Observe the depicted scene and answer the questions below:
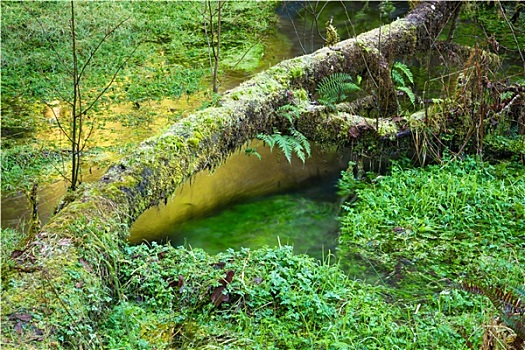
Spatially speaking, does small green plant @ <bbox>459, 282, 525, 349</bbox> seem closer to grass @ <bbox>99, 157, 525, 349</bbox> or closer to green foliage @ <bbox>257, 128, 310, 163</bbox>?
grass @ <bbox>99, 157, 525, 349</bbox>

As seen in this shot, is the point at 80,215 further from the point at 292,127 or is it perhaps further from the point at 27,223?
the point at 292,127

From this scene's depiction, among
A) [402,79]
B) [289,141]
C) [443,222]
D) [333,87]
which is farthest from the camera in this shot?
[402,79]

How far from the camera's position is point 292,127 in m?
7.18

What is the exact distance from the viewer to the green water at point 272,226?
20.1 feet

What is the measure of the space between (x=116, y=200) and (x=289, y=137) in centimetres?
247

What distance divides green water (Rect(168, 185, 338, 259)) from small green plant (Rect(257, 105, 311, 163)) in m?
0.54

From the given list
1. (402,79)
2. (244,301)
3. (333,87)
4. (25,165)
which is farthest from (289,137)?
(25,165)

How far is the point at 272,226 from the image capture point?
6.50 meters

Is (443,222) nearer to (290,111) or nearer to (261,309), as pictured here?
(290,111)

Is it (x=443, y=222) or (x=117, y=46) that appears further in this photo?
(x=117, y=46)

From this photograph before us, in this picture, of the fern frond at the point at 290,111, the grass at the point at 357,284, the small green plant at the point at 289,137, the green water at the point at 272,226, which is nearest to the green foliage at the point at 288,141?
the small green plant at the point at 289,137

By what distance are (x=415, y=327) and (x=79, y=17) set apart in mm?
9582

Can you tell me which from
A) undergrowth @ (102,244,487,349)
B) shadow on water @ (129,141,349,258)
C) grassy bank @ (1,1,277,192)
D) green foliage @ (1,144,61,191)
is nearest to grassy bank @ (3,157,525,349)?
undergrowth @ (102,244,487,349)

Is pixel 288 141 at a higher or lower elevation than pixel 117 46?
lower
